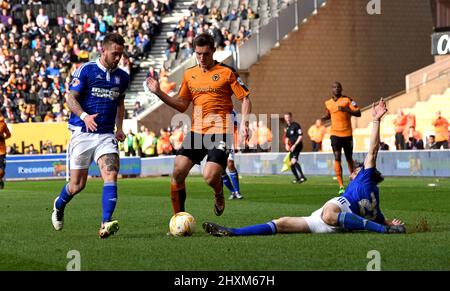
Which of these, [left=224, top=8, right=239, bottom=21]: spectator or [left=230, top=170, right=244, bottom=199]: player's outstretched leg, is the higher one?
[left=224, top=8, right=239, bottom=21]: spectator

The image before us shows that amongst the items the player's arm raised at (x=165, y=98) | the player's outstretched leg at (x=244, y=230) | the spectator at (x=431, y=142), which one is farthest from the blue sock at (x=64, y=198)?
the spectator at (x=431, y=142)

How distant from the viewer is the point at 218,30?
45.0 meters

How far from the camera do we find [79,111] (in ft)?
43.4

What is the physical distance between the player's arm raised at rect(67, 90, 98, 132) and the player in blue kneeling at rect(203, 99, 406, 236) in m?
1.91

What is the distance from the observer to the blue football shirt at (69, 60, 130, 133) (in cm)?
1341

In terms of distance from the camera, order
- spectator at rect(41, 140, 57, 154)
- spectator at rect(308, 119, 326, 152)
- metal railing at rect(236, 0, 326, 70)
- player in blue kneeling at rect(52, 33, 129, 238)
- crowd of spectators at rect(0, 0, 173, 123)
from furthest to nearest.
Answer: crowd of spectators at rect(0, 0, 173, 123) → metal railing at rect(236, 0, 326, 70) → spectator at rect(41, 140, 57, 154) → spectator at rect(308, 119, 326, 152) → player in blue kneeling at rect(52, 33, 129, 238)

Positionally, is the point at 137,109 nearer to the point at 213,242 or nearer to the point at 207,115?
the point at 207,115

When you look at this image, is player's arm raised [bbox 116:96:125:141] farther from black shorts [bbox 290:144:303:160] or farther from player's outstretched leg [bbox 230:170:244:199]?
black shorts [bbox 290:144:303:160]

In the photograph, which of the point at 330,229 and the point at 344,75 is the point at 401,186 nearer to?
the point at 330,229

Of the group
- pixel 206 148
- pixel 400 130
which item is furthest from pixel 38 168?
pixel 206 148

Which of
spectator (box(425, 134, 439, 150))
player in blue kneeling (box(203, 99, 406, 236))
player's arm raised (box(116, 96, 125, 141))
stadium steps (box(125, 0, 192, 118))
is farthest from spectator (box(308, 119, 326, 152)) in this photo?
player in blue kneeling (box(203, 99, 406, 236))

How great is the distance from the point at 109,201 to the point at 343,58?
36.7 m

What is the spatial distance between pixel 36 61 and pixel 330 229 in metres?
36.5
